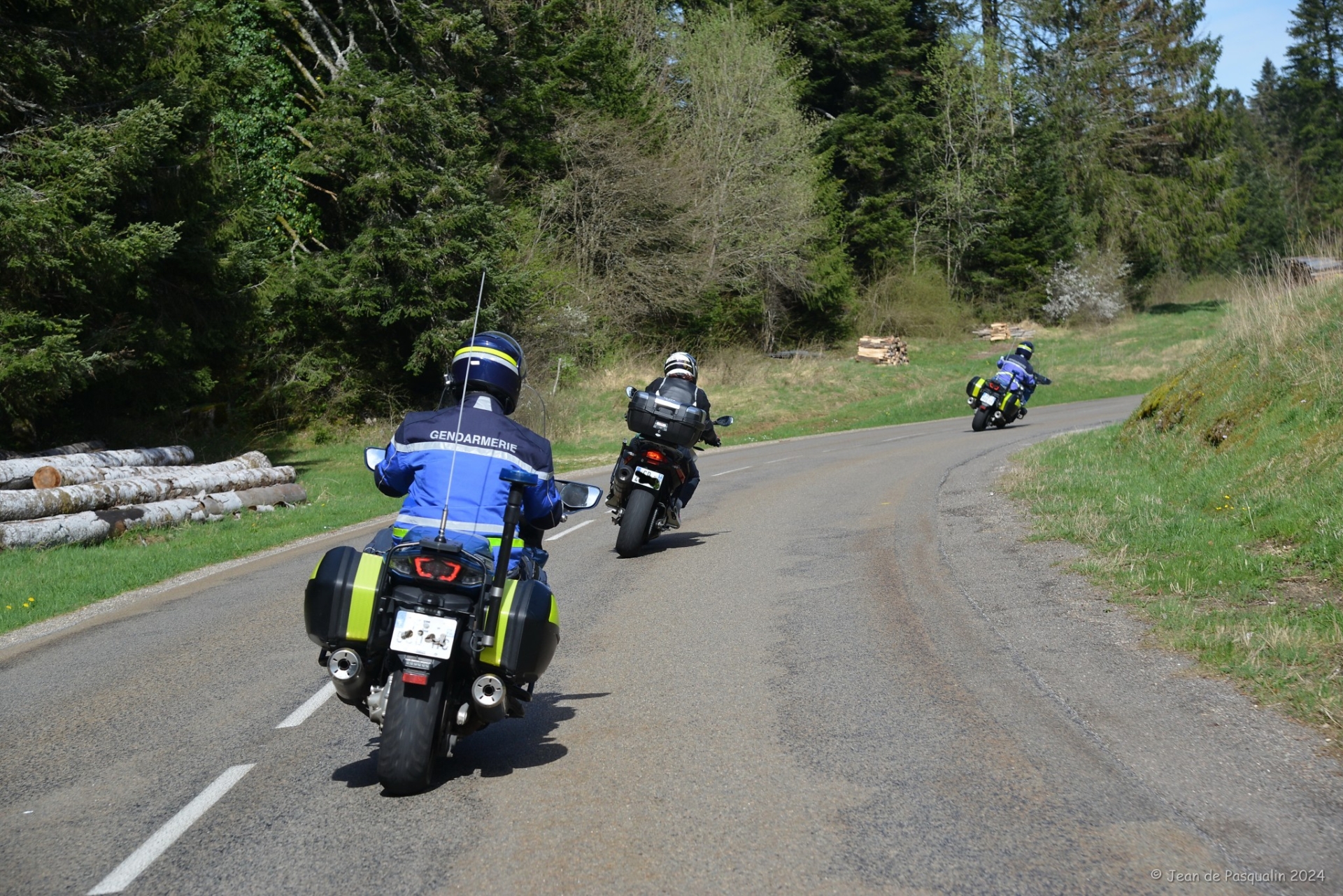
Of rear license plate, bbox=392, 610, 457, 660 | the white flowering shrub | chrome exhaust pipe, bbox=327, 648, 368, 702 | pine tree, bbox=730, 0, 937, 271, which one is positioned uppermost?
pine tree, bbox=730, 0, 937, 271

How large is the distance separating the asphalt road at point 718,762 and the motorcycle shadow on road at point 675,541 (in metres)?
2.56

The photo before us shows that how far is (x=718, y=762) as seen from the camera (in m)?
5.50

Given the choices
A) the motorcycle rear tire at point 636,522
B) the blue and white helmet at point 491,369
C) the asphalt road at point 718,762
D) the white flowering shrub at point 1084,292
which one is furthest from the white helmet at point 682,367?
the white flowering shrub at point 1084,292

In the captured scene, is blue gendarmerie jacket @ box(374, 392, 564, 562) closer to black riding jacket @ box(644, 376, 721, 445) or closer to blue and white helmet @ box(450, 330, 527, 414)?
blue and white helmet @ box(450, 330, 527, 414)

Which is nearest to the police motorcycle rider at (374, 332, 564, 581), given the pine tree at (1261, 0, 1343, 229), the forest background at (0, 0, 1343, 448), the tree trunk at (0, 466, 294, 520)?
the tree trunk at (0, 466, 294, 520)

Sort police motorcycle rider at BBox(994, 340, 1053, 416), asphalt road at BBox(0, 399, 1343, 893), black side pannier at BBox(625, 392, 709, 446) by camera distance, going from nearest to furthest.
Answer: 1. asphalt road at BBox(0, 399, 1343, 893)
2. black side pannier at BBox(625, 392, 709, 446)
3. police motorcycle rider at BBox(994, 340, 1053, 416)

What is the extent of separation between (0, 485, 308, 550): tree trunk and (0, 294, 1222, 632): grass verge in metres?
0.16

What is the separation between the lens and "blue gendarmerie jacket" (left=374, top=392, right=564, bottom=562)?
548 cm

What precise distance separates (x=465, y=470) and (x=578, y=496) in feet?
2.04

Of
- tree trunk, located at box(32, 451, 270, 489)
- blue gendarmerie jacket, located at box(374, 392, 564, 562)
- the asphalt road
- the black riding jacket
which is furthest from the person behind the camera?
tree trunk, located at box(32, 451, 270, 489)

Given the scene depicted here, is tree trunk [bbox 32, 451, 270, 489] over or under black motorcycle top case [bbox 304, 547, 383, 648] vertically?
under

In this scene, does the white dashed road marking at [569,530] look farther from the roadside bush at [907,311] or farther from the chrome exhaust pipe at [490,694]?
the roadside bush at [907,311]

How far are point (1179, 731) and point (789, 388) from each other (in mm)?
32172

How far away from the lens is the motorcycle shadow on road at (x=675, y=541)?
12438mm
